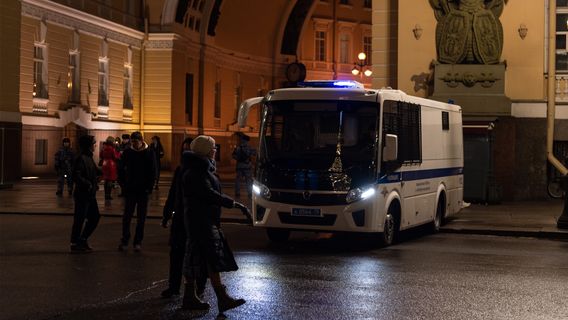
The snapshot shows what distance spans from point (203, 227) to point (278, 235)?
266 inches

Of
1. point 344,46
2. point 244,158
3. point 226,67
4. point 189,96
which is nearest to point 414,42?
point 244,158

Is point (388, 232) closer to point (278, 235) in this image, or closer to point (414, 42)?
point (278, 235)

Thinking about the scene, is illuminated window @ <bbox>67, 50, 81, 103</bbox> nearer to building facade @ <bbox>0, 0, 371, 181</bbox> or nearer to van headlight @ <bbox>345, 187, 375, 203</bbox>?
building facade @ <bbox>0, 0, 371, 181</bbox>

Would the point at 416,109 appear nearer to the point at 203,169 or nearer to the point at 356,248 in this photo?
the point at 356,248

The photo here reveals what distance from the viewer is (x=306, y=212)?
14.5 meters

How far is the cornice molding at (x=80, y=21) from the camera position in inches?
1508

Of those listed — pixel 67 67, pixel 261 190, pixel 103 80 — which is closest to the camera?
pixel 261 190

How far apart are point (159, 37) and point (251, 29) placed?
38.2 ft

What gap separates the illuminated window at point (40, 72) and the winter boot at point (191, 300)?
3111cm

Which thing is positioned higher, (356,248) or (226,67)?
(226,67)

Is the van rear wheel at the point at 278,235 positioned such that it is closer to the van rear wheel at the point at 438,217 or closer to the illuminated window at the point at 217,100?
the van rear wheel at the point at 438,217

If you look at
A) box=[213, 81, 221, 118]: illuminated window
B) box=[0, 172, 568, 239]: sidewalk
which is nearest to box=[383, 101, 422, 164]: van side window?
box=[0, 172, 568, 239]: sidewalk

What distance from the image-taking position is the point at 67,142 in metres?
26.7

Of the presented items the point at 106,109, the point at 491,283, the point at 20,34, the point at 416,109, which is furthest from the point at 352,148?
the point at 106,109
